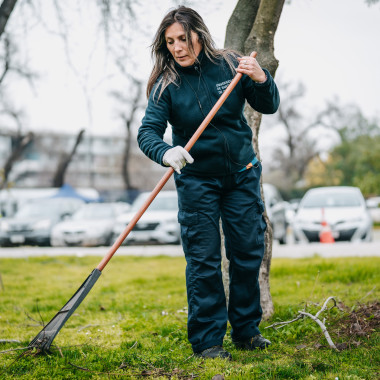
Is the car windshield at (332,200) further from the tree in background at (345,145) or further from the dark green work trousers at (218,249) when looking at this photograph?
the tree in background at (345,145)

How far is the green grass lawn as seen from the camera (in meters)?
2.48

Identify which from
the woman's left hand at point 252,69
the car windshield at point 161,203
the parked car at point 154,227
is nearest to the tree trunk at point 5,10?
the woman's left hand at point 252,69

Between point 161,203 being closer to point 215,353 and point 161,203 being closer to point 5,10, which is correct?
point 5,10

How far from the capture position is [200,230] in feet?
8.94

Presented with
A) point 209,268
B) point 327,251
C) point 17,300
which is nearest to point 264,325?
point 209,268

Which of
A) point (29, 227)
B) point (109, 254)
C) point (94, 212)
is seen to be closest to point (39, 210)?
point (29, 227)

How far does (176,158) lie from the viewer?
2.49 m

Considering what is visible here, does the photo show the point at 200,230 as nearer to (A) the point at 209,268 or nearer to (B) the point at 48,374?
(A) the point at 209,268

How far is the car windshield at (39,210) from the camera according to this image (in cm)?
1323

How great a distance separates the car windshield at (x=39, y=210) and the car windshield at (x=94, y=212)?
2.84ft

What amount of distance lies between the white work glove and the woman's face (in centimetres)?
58

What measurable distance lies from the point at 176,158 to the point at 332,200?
901 cm

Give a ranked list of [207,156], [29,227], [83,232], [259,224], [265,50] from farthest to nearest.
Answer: [29,227], [83,232], [265,50], [259,224], [207,156]

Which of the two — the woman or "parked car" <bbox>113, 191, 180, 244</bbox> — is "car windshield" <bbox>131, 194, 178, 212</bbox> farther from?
the woman
